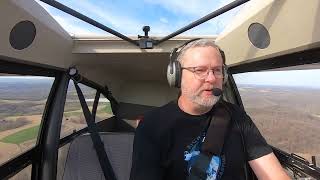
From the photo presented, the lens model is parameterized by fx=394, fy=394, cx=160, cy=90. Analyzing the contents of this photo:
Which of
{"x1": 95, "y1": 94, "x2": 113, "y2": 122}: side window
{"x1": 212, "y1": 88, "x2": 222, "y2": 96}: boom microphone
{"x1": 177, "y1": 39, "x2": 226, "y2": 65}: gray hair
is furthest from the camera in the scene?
{"x1": 95, "y1": 94, "x2": 113, "y2": 122}: side window

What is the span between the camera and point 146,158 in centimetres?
170

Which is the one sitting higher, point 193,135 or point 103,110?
point 193,135

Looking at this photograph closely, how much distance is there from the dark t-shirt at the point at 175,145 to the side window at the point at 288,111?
67 cm

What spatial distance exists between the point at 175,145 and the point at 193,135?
0.09m

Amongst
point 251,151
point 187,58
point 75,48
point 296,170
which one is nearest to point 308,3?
point 187,58

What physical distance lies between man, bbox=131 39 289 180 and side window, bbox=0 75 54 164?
1153 mm

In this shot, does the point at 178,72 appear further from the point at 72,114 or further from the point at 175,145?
the point at 72,114

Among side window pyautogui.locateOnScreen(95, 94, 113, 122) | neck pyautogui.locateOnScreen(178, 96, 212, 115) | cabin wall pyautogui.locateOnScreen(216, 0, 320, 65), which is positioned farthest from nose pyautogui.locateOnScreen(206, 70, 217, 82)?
side window pyautogui.locateOnScreen(95, 94, 113, 122)

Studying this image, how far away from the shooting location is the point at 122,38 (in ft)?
10.3

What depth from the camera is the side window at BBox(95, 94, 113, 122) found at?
4.69m

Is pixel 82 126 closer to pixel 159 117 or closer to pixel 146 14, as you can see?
pixel 146 14

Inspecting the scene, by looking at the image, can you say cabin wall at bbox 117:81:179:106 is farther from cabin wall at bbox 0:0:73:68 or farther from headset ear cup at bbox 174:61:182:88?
headset ear cup at bbox 174:61:182:88

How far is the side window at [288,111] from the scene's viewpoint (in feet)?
7.56

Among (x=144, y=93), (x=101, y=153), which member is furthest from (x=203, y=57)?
(x=144, y=93)
